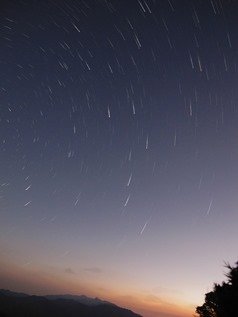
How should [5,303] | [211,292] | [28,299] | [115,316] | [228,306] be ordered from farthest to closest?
[115,316] < [28,299] < [5,303] < [211,292] < [228,306]

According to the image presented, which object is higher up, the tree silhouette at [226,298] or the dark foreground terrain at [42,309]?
the tree silhouette at [226,298]

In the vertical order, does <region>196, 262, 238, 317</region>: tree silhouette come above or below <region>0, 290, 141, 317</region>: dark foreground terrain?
above

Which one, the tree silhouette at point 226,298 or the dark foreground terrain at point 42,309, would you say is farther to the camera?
the dark foreground terrain at point 42,309

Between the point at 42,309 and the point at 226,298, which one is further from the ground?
the point at 226,298

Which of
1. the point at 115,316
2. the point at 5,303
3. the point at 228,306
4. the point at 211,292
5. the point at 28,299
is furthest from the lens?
the point at 115,316

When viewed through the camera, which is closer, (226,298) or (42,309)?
(226,298)

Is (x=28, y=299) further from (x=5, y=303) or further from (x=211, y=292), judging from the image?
(x=211, y=292)

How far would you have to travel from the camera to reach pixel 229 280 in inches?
727

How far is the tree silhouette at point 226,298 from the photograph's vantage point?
17906mm

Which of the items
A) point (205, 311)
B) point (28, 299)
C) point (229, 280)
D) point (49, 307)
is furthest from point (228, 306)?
point (28, 299)

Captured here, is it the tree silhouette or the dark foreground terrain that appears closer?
the tree silhouette

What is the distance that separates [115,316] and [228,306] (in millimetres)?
205847

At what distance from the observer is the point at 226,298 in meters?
18.6

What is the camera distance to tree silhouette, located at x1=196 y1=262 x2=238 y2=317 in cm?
1791
